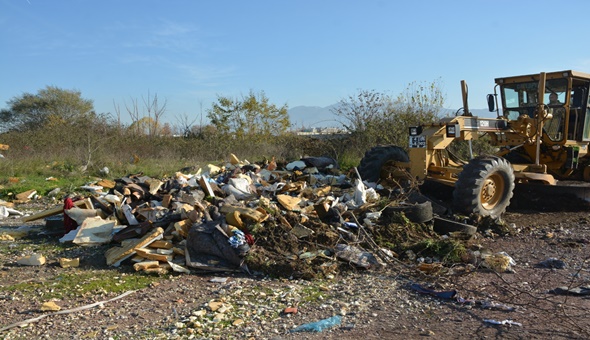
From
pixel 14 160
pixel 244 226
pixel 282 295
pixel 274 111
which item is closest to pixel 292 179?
pixel 244 226

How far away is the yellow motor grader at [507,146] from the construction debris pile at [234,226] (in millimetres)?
948

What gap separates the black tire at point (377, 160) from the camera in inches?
363

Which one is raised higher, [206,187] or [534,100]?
[534,100]

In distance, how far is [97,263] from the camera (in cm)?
607

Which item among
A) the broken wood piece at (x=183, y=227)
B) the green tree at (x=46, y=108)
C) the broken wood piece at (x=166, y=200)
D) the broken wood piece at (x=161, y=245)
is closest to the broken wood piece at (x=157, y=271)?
the broken wood piece at (x=161, y=245)

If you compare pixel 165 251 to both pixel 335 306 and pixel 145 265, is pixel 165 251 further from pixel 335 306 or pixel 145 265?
pixel 335 306

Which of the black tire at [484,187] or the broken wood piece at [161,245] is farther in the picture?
the black tire at [484,187]

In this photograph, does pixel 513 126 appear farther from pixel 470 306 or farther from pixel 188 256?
pixel 188 256

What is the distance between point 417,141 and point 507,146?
8.26ft

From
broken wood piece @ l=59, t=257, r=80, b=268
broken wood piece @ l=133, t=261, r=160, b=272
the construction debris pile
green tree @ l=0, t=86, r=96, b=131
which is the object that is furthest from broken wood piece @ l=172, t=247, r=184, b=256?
green tree @ l=0, t=86, r=96, b=131

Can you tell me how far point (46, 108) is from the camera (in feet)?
106

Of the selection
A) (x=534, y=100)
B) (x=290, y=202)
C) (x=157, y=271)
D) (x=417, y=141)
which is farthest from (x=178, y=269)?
(x=534, y=100)

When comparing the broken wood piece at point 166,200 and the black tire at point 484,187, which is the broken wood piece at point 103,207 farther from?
the black tire at point 484,187

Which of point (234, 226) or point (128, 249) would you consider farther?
point (234, 226)
